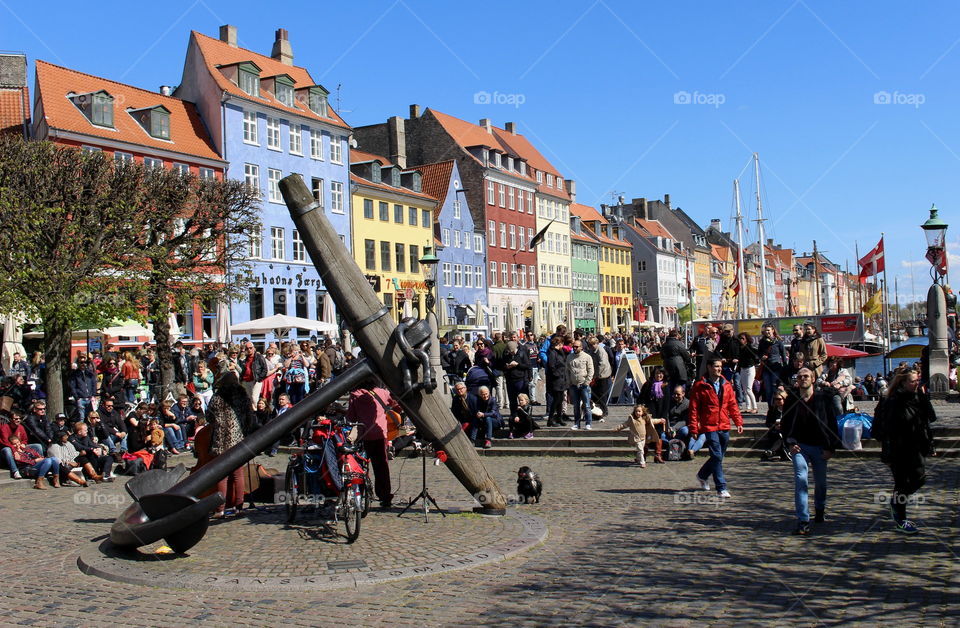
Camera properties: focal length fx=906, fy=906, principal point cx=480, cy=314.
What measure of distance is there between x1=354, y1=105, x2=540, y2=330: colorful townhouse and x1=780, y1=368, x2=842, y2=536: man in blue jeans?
47.2m

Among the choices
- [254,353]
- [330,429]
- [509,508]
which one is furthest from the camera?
[254,353]

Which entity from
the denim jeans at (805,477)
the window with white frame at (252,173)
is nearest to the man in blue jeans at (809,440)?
the denim jeans at (805,477)

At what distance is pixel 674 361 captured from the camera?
16.2 metres

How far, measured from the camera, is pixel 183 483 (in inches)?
324

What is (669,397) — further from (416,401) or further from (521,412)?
(416,401)

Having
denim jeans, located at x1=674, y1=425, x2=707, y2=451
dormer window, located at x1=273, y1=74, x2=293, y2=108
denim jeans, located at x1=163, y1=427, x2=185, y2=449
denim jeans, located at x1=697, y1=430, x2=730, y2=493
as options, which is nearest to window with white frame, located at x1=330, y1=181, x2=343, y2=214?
dormer window, located at x1=273, y1=74, x2=293, y2=108

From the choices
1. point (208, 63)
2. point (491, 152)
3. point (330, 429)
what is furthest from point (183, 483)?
point (491, 152)

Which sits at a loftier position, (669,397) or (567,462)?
(669,397)

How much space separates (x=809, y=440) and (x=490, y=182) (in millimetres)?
53093

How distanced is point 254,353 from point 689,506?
11.6m

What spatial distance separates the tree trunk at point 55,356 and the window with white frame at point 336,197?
26.3 metres

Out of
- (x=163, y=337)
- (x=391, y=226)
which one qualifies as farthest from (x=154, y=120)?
(x=163, y=337)

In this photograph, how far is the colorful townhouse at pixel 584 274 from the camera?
74.9 m

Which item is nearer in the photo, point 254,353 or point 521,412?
point 521,412
